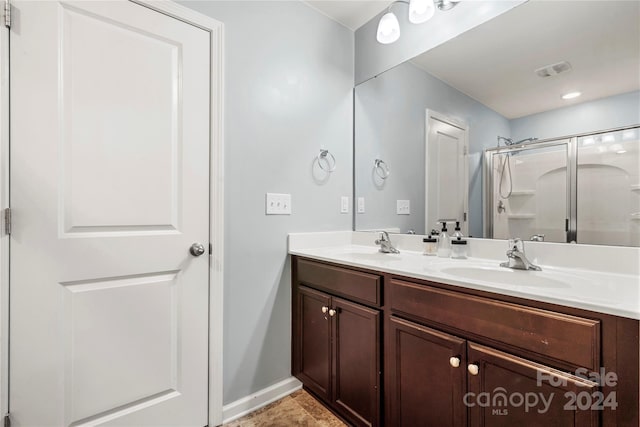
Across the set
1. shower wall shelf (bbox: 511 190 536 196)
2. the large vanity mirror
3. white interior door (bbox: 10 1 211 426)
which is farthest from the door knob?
shower wall shelf (bbox: 511 190 536 196)

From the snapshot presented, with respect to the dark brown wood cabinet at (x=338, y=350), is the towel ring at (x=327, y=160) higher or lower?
higher

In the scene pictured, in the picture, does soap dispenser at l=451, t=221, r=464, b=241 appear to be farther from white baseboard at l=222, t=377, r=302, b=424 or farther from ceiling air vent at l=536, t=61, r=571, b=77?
white baseboard at l=222, t=377, r=302, b=424

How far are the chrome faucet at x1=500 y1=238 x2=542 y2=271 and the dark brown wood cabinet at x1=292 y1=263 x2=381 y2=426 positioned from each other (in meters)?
0.62

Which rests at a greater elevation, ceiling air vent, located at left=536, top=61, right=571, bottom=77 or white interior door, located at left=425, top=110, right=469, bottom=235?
ceiling air vent, located at left=536, top=61, right=571, bottom=77

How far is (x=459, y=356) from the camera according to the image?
1.00 metres

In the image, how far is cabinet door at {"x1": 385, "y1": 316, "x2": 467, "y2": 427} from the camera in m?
1.00

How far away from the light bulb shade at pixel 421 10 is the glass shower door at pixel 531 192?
2.80 feet

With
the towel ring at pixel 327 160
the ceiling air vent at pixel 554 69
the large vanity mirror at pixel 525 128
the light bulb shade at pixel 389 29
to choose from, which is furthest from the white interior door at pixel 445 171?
the towel ring at pixel 327 160

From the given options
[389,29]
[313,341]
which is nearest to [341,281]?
[313,341]

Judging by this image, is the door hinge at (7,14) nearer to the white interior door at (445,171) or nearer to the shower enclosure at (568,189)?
the white interior door at (445,171)

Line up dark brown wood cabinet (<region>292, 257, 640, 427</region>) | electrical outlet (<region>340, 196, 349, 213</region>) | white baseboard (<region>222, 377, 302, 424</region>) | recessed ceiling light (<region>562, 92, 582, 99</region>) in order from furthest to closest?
electrical outlet (<region>340, 196, 349, 213</region>), white baseboard (<region>222, 377, 302, 424</region>), recessed ceiling light (<region>562, 92, 582, 99</region>), dark brown wood cabinet (<region>292, 257, 640, 427</region>)

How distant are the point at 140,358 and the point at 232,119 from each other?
1.22 m

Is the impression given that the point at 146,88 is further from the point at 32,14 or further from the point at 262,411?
the point at 262,411

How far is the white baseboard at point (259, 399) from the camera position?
1.53 m
